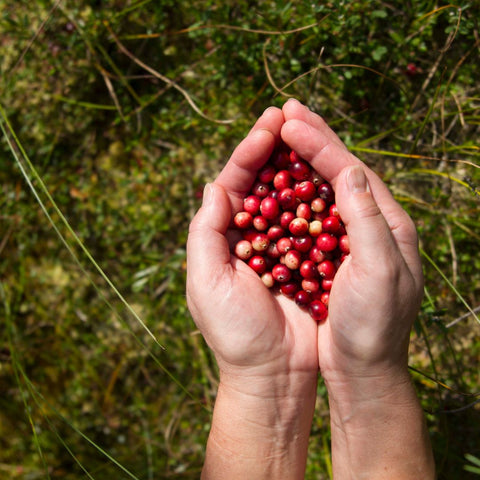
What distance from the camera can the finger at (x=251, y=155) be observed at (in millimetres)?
3391

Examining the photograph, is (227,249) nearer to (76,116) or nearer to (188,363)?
(188,363)

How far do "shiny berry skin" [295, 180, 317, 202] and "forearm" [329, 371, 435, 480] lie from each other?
147cm

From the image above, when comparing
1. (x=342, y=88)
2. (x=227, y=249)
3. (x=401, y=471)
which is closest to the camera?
(x=401, y=471)

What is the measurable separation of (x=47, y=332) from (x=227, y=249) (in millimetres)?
3297

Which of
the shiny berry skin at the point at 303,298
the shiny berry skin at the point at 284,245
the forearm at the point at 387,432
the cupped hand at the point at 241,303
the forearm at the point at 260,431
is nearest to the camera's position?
the forearm at the point at 387,432

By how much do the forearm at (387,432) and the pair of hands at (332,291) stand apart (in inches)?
5.7

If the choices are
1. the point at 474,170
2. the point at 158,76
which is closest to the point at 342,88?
the point at 474,170

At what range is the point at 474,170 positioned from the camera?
13.8 ft

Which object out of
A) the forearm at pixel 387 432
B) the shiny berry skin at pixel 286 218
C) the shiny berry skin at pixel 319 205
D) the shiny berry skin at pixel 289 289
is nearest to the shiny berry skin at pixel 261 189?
the shiny berry skin at pixel 286 218

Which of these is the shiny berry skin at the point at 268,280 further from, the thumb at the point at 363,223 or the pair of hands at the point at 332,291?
the thumb at the point at 363,223

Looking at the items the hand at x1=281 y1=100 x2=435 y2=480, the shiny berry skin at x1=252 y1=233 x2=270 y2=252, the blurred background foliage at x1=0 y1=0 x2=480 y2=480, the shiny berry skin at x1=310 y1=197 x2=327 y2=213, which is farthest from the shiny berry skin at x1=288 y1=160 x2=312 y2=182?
the blurred background foliage at x1=0 y1=0 x2=480 y2=480

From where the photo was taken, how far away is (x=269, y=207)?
142 inches

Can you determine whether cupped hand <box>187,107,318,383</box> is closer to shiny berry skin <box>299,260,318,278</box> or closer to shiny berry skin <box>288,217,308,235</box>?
shiny berry skin <box>299,260,318,278</box>

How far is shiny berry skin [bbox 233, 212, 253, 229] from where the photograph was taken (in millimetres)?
3637
